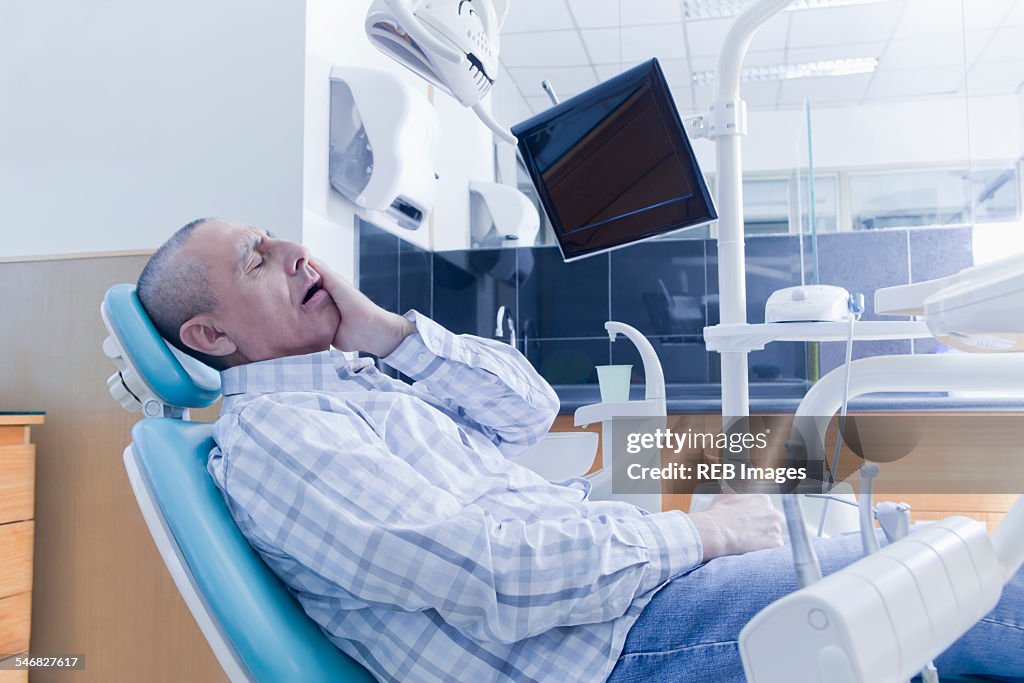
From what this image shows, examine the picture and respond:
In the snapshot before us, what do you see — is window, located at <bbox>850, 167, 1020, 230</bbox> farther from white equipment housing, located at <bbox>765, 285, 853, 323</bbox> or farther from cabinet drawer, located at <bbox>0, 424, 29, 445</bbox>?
cabinet drawer, located at <bbox>0, 424, 29, 445</bbox>

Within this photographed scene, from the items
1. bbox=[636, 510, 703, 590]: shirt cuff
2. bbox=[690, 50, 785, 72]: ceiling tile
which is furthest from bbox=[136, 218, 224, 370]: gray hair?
bbox=[690, 50, 785, 72]: ceiling tile

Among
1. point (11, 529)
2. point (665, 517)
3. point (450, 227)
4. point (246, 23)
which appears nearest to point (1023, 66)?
point (450, 227)

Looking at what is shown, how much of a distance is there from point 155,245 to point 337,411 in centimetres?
140

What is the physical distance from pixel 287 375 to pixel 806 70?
14.1 ft

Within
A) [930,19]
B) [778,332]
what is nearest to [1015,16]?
[930,19]

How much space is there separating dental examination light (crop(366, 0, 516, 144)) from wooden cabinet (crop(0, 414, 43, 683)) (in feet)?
4.40

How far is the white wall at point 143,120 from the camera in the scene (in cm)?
210

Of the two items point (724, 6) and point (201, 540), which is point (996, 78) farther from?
point (201, 540)

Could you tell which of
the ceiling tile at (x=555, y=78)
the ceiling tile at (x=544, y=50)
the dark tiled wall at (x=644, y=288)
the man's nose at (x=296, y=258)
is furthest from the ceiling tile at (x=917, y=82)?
the man's nose at (x=296, y=258)

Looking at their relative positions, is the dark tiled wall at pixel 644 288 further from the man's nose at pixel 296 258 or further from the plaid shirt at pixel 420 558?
the plaid shirt at pixel 420 558

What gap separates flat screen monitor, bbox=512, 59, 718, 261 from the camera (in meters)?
1.15

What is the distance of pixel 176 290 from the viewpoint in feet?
3.75

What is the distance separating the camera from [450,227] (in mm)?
3184

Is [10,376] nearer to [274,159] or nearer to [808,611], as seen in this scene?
[274,159]
